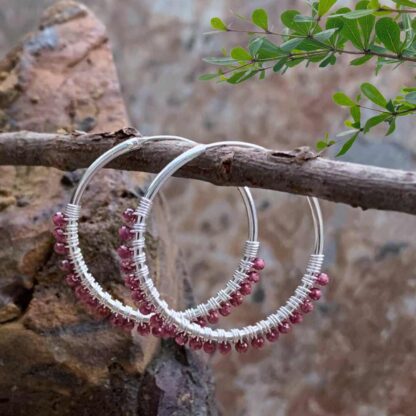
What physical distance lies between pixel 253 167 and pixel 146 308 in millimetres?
174

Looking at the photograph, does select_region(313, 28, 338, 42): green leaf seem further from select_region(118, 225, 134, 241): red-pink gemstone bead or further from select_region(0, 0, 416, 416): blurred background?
select_region(0, 0, 416, 416): blurred background

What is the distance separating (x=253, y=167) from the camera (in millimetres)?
645

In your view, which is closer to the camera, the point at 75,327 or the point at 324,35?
the point at 324,35

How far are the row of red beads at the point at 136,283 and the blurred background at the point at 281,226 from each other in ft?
2.15

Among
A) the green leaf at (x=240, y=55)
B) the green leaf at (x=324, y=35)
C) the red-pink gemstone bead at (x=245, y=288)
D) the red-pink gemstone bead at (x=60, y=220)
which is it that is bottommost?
the red-pink gemstone bead at (x=245, y=288)

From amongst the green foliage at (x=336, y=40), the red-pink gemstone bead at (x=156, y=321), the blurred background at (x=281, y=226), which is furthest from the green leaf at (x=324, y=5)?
the blurred background at (x=281, y=226)

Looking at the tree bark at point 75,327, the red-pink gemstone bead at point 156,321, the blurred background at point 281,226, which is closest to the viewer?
the red-pink gemstone bead at point 156,321

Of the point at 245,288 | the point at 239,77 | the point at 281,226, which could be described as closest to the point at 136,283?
the point at 245,288

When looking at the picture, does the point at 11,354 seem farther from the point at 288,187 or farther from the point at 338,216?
the point at 338,216

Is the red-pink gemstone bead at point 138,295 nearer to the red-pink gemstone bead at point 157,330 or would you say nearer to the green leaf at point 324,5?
the red-pink gemstone bead at point 157,330

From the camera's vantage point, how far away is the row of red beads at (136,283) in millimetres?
648

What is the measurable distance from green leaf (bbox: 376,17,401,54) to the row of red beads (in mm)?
247

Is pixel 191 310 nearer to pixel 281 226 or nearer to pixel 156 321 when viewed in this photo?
pixel 156 321

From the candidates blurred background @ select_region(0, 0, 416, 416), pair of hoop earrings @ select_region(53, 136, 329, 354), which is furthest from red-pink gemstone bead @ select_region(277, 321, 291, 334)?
blurred background @ select_region(0, 0, 416, 416)
